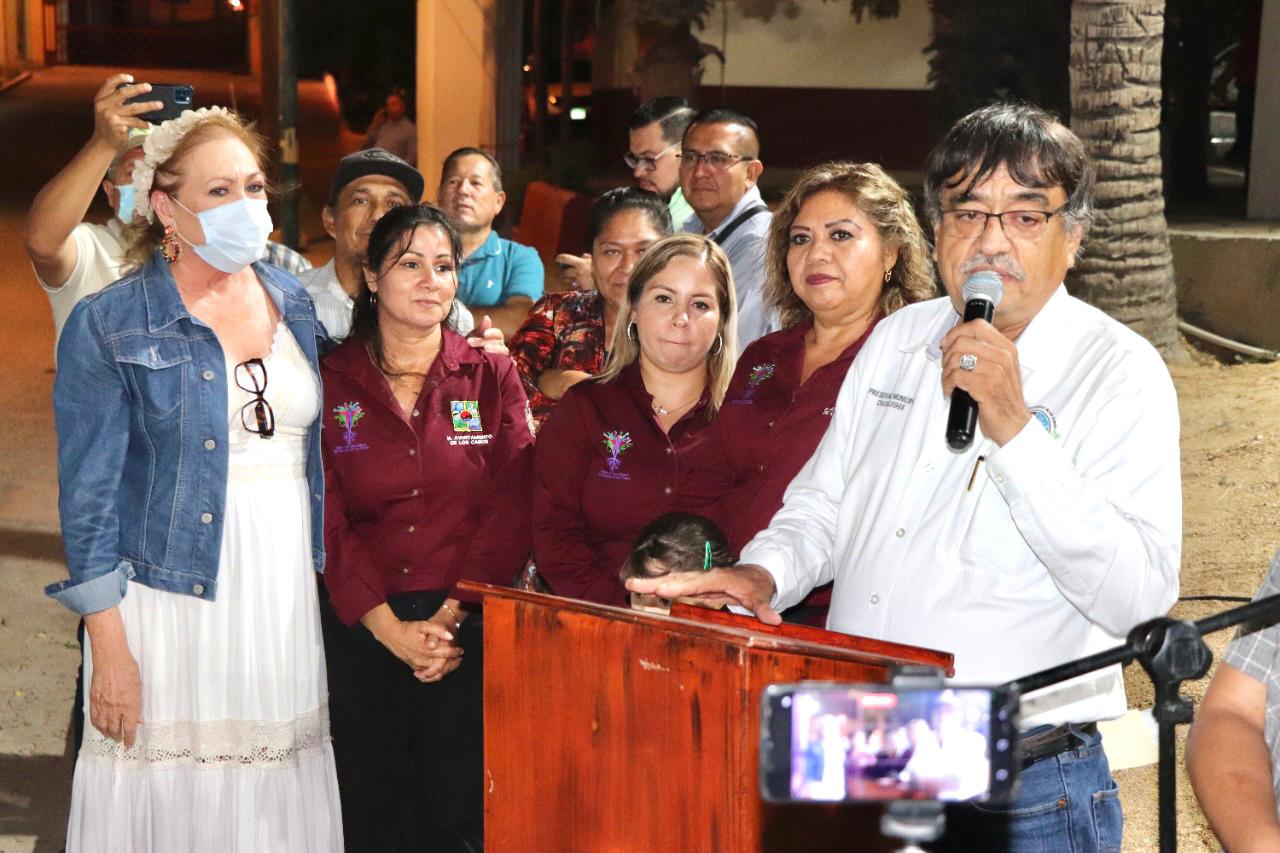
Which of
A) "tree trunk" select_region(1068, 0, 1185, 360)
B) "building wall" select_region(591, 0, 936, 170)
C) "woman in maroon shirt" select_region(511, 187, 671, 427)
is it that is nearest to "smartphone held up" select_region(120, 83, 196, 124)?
"woman in maroon shirt" select_region(511, 187, 671, 427)

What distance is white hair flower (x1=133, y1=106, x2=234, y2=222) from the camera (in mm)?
4000

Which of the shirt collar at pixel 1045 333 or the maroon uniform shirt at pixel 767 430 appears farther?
the maroon uniform shirt at pixel 767 430

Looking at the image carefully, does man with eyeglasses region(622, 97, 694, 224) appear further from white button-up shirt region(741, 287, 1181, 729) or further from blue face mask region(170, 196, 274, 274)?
white button-up shirt region(741, 287, 1181, 729)

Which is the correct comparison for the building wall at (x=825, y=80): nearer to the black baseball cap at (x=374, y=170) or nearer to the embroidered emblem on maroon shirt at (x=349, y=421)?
the black baseball cap at (x=374, y=170)

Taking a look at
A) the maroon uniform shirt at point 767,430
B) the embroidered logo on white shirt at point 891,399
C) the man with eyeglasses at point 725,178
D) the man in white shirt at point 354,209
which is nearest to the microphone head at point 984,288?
the embroidered logo on white shirt at point 891,399

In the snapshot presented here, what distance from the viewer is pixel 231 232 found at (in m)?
3.96

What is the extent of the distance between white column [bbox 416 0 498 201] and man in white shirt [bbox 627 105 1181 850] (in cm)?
1489

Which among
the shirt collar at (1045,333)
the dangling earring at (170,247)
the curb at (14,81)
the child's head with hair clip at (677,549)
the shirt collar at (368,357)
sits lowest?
the child's head with hair clip at (677,549)

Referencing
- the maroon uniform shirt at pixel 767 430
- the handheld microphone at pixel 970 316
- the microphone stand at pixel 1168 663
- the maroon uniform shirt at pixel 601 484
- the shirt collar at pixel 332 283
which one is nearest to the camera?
the microphone stand at pixel 1168 663

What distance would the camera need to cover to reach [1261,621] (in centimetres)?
188

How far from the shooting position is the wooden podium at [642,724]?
2252mm

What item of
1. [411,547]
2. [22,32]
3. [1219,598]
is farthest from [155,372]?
[22,32]

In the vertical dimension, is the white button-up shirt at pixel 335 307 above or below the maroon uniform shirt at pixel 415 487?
above

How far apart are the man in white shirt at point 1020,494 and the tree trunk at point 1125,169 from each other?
8118 mm
